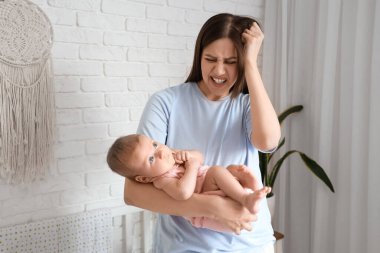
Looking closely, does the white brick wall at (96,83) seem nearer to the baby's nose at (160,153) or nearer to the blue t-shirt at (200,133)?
the blue t-shirt at (200,133)

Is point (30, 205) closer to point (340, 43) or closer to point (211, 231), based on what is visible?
point (211, 231)

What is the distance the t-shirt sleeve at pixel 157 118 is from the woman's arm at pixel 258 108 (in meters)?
0.30

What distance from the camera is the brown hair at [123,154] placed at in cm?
116

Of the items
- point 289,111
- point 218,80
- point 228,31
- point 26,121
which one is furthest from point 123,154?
point 289,111

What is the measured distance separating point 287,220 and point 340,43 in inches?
45.8

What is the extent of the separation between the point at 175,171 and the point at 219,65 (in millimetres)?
390

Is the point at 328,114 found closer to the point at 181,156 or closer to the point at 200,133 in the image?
the point at 200,133

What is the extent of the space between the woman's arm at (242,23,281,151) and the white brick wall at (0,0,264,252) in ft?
2.74

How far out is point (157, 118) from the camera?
127cm

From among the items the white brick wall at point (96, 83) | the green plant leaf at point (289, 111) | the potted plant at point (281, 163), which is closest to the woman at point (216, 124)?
the white brick wall at point (96, 83)

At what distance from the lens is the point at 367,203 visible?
1.93 m

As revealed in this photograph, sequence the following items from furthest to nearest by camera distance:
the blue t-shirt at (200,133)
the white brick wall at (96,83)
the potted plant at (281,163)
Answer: the potted plant at (281,163) → the white brick wall at (96,83) → the blue t-shirt at (200,133)

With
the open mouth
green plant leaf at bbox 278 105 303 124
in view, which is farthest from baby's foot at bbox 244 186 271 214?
green plant leaf at bbox 278 105 303 124

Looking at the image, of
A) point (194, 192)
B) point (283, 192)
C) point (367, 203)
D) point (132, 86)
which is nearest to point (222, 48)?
point (194, 192)
